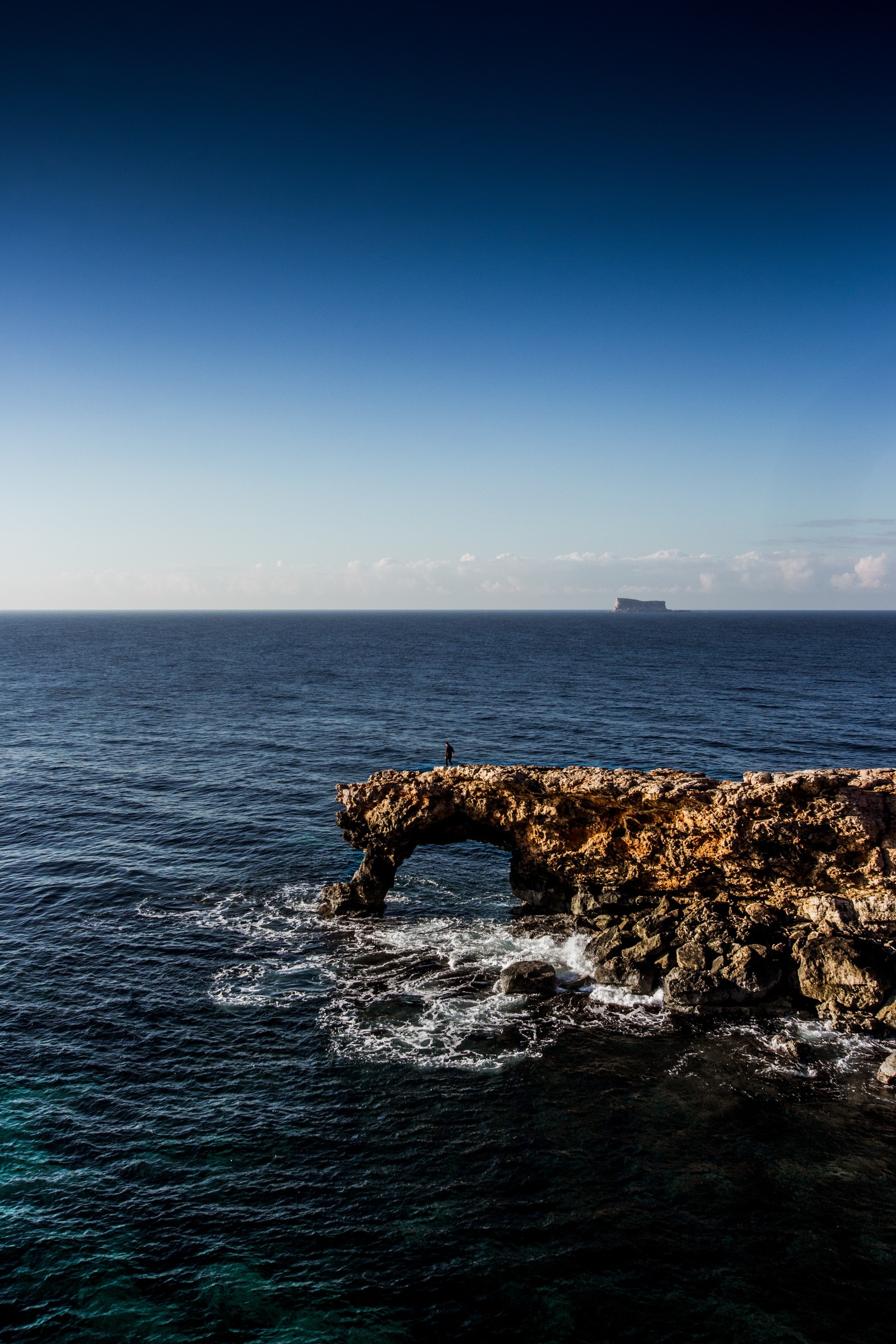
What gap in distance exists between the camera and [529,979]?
33.4 meters

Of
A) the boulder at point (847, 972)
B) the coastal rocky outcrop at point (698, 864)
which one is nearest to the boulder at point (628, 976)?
the coastal rocky outcrop at point (698, 864)

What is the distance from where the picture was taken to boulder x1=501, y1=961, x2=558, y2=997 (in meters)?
33.2

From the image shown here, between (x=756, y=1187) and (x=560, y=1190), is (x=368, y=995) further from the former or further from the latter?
(x=756, y=1187)

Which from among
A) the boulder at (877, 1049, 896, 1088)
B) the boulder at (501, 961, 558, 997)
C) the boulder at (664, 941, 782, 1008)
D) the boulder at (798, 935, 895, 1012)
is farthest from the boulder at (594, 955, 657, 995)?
the boulder at (877, 1049, 896, 1088)

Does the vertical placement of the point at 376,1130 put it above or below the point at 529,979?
below

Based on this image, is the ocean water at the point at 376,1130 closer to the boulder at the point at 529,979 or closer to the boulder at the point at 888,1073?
the boulder at the point at 888,1073

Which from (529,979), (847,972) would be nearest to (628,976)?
(529,979)

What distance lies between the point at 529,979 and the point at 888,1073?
14174 millimetres

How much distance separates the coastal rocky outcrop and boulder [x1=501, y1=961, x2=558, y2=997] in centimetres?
232

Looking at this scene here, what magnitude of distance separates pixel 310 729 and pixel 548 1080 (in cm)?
6094

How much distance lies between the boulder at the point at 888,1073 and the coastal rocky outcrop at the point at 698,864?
2.93m

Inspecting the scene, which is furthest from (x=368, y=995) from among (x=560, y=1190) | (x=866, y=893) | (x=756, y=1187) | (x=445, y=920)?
(x=866, y=893)

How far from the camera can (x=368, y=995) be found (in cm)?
3316

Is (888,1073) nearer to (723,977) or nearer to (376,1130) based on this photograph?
(723,977)
